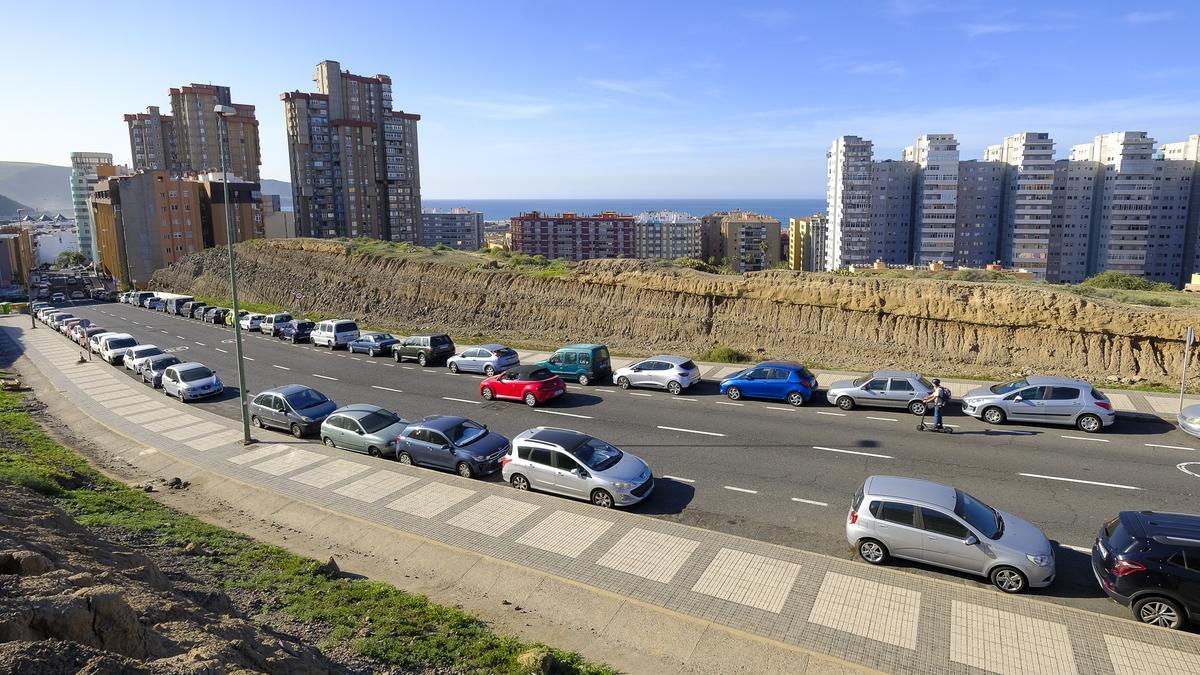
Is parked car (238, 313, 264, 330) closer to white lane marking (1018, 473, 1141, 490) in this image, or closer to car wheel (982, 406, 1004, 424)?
car wheel (982, 406, 1004, 424)

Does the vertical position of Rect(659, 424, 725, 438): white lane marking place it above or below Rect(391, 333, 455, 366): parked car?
below

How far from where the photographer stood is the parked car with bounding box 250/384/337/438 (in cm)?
2025

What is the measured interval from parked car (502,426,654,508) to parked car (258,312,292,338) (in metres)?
31.5

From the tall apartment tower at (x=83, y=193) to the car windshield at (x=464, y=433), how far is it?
160311mm

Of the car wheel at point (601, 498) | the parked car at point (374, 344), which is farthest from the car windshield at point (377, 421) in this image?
the parked car at point (374, 344)

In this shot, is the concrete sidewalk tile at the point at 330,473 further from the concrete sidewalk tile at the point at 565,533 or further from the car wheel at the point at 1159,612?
the car wheel at the point at 1159,612

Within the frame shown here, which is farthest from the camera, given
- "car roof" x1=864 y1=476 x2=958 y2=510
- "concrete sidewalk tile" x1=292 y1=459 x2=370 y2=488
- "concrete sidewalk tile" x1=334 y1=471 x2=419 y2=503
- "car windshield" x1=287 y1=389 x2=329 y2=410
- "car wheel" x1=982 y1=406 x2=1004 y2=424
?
"car windshield" x1=287 y1=389 x2=329 y2=410

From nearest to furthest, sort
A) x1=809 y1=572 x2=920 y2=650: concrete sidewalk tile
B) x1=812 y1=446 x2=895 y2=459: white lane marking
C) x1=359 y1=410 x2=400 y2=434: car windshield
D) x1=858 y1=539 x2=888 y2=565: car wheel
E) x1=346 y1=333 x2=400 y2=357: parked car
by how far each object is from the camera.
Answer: x1=809 y1=572 x2=920 y2=650: concrete sidewalk tile → x1=858 y1=539 x2=888 y2=565: car wheel → x1=812 y1=446 x2=895 y2=459: white lane marking → x1=359 y1=410 x2=400 y2=434: car windshield → x1=346 y1=333 x2=400 y2=357: parked car

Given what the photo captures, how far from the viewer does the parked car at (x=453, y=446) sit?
52.9ft

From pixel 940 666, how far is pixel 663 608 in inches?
144

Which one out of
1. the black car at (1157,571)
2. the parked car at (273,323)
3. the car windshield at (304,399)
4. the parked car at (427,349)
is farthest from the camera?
the parked car at (273,323)

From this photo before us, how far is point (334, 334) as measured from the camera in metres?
36.8

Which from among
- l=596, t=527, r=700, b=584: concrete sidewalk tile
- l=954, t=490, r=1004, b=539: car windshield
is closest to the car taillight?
l=954, t=490, r=1004, b=539: car windshield

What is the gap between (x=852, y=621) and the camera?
9.56 m
